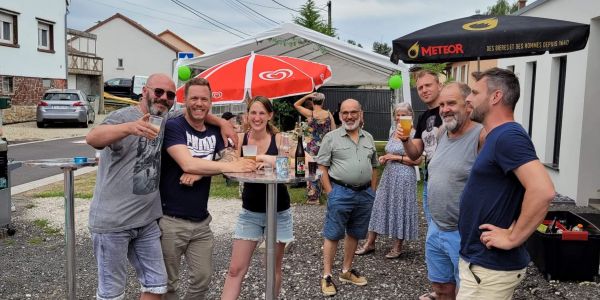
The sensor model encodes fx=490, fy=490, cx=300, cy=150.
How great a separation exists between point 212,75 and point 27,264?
137 inches

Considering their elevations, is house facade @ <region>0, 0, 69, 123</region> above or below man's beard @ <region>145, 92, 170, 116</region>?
above

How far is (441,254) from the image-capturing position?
326 centimetres

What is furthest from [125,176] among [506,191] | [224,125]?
[506,191]

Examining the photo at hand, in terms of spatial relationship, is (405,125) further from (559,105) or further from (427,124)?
(559,105)

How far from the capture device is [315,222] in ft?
23.0

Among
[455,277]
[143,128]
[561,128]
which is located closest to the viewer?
[143,128]

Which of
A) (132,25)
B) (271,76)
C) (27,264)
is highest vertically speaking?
(132,25)

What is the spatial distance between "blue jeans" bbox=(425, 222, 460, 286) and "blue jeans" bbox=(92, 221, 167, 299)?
69.2 inches

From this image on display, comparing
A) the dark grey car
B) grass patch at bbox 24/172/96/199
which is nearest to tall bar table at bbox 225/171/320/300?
grass patch at bbox 24/172/96/199

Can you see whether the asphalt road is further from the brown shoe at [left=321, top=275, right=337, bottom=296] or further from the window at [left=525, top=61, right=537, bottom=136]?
the window at [left=525, top=61, right=537, bottom=136]

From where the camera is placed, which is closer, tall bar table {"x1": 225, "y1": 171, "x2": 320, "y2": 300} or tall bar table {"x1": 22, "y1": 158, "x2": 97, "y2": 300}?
tall bar table {"x1": 225, "y1": 171, "x2": 320, "y2": 300}

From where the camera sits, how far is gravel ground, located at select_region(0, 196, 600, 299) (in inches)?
176

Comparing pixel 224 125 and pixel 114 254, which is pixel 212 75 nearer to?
→ pixel 224 125

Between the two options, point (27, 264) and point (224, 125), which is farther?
point (27, 264)
